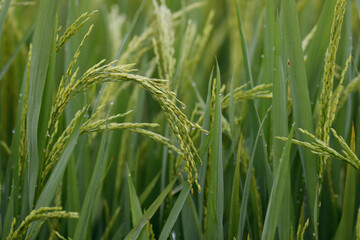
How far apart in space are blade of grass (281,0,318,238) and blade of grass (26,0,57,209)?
1.57ft

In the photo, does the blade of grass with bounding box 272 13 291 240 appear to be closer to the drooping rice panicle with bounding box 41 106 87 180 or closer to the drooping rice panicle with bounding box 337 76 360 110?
the drooping rice panicle with bounding box 337 76 360 110

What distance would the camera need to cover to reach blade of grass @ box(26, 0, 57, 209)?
2.79ft

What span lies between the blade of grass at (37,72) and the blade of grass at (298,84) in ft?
1.57

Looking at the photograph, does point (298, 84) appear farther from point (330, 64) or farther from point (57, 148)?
point (57, 148)

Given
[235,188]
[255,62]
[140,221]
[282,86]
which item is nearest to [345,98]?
[282,86]

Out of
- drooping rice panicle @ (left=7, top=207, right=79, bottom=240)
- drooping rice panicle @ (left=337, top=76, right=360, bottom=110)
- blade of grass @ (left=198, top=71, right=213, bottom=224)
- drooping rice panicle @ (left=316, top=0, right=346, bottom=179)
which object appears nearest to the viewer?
drooping rice panicle @ (left=7, top=207, right=79, bottom=240)

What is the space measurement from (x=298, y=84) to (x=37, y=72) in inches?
20.7

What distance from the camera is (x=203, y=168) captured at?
3.26ft

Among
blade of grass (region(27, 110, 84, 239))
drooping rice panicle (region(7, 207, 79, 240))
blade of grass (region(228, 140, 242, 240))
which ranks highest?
blade of grass (region(27, 110, 84, 239))

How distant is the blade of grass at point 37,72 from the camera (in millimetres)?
849

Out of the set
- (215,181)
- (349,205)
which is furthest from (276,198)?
(349,205)

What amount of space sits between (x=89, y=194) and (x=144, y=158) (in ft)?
1.78

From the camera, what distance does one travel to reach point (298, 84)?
38.3 inches

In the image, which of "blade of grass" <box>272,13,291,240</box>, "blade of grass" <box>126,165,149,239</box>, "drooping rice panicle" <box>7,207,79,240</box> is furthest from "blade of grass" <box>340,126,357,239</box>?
"drooping rice panicle" <box>7,207,79,240</box>
